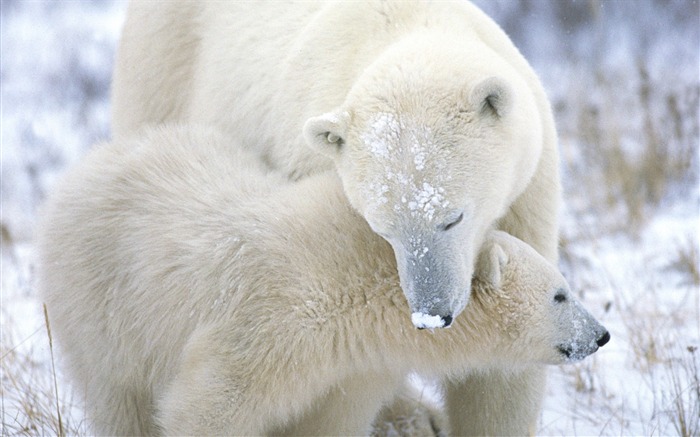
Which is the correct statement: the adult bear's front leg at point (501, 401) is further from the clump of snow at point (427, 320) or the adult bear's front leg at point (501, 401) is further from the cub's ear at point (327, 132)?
the cub's ear at point (327, 132)

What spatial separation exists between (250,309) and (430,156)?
808 millimetres

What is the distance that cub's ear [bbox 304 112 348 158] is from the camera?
3.29m

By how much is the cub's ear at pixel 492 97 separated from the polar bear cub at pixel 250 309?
0.49 meters

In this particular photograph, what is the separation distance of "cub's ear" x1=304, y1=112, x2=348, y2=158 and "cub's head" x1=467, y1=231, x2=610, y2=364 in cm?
66

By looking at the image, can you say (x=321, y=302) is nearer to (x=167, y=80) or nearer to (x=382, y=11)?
(x=382, y=11)

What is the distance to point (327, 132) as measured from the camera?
3.37 m

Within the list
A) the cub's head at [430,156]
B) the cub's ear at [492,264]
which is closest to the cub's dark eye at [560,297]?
the cub's ear at [492,264]

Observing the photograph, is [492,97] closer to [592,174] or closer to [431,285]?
[431,285]

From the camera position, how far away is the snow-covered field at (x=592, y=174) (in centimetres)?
451

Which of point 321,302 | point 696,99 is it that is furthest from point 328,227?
point 696,99

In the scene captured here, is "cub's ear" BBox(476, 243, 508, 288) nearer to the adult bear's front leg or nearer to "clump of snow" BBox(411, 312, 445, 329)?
"clump of snow" BBox(411, 312, 445, 329)

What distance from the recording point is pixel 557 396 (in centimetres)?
482

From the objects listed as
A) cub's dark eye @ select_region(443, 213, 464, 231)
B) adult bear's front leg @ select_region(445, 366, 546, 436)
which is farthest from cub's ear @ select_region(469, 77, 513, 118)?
adult bear's front leg @ select_region(445, 366, 546, 436)

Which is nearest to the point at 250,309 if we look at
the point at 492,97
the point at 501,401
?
the point at 492,97
